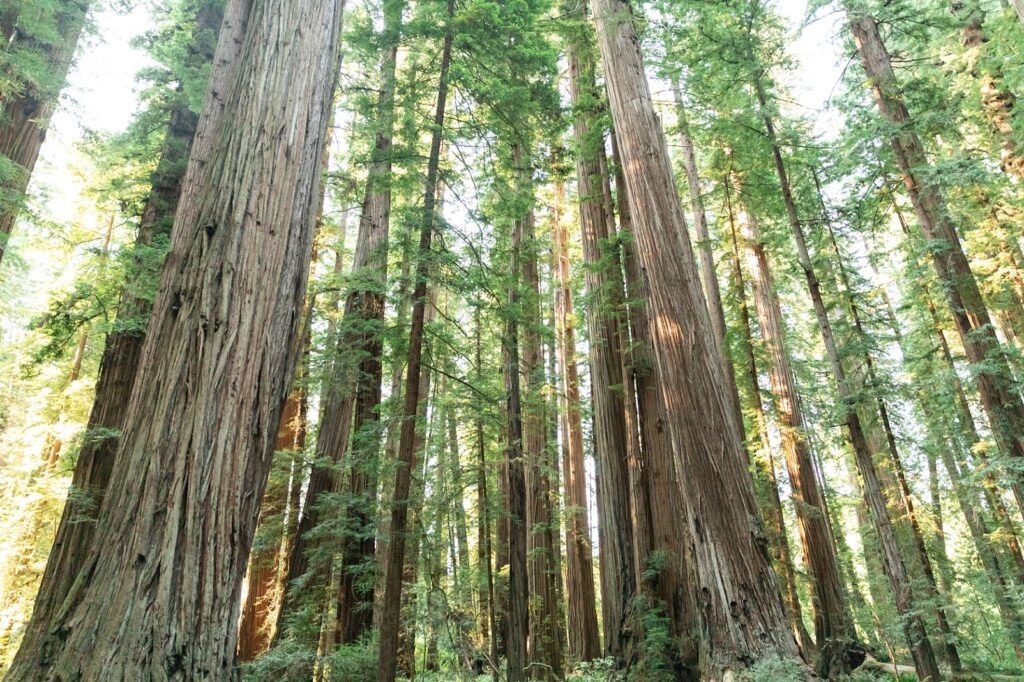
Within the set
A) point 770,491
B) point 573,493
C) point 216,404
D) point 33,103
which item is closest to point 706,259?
point 770,491

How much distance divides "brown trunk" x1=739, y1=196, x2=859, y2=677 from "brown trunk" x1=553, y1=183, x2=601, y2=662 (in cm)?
407

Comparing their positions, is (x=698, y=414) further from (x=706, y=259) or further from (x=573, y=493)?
(x=573, y=493)

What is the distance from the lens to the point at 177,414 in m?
2.41

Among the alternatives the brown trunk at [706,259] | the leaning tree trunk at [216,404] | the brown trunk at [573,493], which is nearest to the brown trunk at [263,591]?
the brown trunk at [573,493]

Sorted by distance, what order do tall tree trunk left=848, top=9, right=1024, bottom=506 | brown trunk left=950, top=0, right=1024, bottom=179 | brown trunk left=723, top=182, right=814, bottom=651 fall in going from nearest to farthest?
tall tree trunk left=848, top=9, right=1024, bottom=506, brown trunk left=950, top=0, right=1024, bottom=179, brown trunk left=723, top=182, right=814, bottom=651

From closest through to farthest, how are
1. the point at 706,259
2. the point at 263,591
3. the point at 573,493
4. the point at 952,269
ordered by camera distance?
1. the point at 952,269
2. the point at 263,591
3. the point at 706,259
4. the point at 573,493

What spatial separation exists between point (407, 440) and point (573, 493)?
9131 millimetres

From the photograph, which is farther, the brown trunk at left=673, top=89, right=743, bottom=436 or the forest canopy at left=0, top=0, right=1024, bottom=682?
the brown trunk at left=673, top=89, right=743, bottom=436

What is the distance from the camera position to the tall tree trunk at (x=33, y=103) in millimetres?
6723

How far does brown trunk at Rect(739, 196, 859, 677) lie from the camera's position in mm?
10195

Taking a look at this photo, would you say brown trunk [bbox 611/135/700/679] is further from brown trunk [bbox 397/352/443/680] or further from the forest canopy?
brown trunk [bbox 397/352/443/680]

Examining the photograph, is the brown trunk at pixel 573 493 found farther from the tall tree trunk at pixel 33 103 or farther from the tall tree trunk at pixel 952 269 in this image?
the tall tree trunk at pixel 33 103

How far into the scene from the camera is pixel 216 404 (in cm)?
245

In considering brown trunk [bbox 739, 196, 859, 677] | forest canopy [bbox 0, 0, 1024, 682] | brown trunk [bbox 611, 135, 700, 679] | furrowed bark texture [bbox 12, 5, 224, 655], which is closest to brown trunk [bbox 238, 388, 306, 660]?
forest canopy [bbox 0, 0, 1024, 682]
